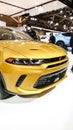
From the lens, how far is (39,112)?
2463 mm

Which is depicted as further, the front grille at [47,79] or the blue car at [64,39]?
the blue car at [64,39]

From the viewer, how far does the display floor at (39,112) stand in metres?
2.14

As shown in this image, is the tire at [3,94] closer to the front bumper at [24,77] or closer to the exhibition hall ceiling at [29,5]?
the front bumper at [24,77]

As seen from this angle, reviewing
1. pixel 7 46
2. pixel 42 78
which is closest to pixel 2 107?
pixel 42 78

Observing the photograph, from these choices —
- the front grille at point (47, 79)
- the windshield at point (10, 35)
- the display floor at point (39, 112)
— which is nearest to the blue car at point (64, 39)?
the windshield at point (10, 35)

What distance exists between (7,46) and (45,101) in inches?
41.5

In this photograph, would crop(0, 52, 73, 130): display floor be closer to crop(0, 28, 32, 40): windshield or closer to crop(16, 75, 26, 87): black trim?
crop(16, 75, 26, 87): black trim

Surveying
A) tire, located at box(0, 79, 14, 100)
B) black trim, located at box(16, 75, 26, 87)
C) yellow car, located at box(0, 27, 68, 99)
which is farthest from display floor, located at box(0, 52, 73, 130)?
black trim, located at box(16, 75, 26, 87)

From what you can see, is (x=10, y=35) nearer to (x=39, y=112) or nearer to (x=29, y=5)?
(x=39, y=112)

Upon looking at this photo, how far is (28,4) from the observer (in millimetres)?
9781

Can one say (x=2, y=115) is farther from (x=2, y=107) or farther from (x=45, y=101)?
(x=45, y=101)

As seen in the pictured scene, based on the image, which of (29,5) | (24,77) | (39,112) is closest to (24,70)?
(24,77)

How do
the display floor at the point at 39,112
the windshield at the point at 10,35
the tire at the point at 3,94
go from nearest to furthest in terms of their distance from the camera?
the display floor at the point at 39,112, the tire at the point at 3,94, the windshield at the point at 10,35

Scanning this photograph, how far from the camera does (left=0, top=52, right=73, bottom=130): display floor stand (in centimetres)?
214
